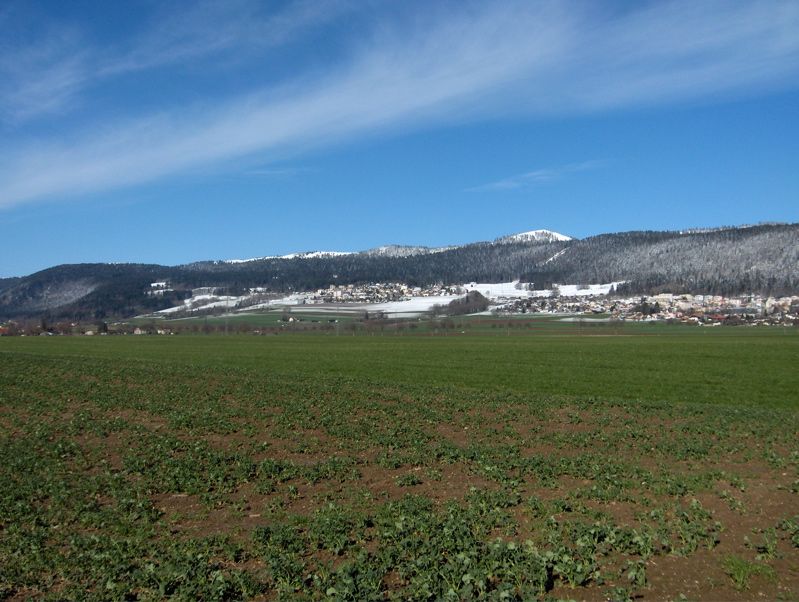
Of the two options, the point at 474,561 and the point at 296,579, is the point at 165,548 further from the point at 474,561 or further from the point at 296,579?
the point at 474,561

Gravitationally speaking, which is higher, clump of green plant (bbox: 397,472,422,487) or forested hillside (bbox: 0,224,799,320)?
forested hillside (bbox: 0,224,799,320)

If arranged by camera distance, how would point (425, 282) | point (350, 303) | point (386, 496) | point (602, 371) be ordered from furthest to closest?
point (425, 282), point (350, 303), point (602, 371), point (386, 496)

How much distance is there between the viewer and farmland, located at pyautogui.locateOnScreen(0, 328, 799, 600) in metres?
6.44

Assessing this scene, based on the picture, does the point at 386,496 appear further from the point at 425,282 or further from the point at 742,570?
the point at 425,282

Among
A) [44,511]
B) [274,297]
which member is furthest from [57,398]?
[274,297]

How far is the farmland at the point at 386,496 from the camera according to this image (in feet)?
21.1

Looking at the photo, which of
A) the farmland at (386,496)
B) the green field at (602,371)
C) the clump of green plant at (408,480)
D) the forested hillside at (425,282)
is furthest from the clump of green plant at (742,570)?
the forested hillside at (425,282)

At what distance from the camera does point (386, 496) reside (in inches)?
391

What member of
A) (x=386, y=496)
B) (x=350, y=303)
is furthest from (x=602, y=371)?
(x=350, y=303)

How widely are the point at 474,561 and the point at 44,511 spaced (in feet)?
22.1

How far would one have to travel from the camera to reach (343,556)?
719 cm

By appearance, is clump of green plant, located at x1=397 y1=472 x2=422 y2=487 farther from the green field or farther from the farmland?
the green field

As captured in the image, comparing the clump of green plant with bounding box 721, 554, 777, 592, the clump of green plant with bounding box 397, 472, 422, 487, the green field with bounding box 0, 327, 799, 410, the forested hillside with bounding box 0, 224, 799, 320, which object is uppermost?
the forested hillside with bounding box 0, 224, 799, 320

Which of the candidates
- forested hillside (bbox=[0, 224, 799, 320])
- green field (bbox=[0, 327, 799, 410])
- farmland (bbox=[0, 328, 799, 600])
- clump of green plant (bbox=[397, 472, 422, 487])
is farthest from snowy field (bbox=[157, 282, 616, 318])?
clump of green plant (bbox=[397, 472, 422, 487])
